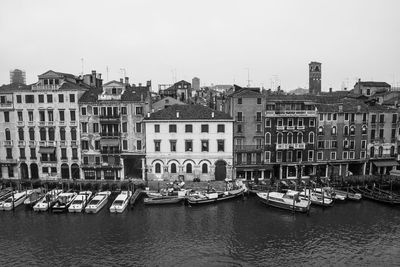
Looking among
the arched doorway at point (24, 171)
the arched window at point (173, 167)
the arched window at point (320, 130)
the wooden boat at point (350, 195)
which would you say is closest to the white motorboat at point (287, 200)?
the wooden boat at point (350, 195)

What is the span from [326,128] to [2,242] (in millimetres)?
54624

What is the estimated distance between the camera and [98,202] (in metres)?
54.7

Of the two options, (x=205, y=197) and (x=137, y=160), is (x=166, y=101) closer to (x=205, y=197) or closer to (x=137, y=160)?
(x=137, y=160)

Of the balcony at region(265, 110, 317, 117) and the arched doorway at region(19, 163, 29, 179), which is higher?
the balcony at region(265, 110, 317, 117)

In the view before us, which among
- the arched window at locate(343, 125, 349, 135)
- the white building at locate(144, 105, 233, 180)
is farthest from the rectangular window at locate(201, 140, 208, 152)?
the arched window at locate(343, 125, 349, 135)

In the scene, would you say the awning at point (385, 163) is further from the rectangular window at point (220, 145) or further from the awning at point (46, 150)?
the awning at point (46, 150)

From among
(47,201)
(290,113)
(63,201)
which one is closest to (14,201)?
(47,201)

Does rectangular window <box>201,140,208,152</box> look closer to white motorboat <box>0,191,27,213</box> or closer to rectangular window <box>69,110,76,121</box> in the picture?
rectangular window <box>69,110,76,121</box>

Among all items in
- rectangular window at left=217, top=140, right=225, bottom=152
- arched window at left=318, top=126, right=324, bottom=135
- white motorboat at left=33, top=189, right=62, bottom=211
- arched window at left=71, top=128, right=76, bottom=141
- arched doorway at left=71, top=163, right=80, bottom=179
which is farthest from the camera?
arched window at left=318, top=126, right=324, bottom=135

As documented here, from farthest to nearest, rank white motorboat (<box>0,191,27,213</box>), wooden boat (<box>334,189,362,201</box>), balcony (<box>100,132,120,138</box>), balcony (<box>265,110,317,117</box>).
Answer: balcony (<box>265,110,317,117</box>) < balcony (<box>100,132,120,138</box>) < wooden boat (<box>334,189,362,201</box>) < white motorboat (<box>0,191,27,213</box>)

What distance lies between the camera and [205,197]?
185ft

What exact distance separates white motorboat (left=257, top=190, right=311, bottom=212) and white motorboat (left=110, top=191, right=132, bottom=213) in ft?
68.9

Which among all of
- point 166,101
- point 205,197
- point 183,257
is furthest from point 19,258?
point 166,101

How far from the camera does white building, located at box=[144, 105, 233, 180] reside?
63.1 metres
